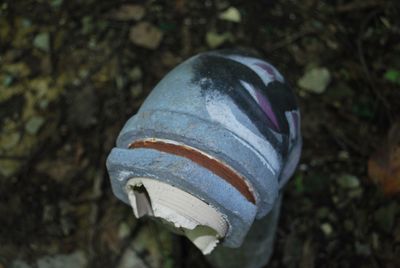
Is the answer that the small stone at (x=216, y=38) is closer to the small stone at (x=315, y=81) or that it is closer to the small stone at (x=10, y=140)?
the small stone at (x=315, y=81)

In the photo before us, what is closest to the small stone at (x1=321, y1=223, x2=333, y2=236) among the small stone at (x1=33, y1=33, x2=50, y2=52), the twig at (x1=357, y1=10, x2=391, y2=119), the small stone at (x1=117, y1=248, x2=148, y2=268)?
the twig at (x1=357, y1=10, x2=391, y2=119)

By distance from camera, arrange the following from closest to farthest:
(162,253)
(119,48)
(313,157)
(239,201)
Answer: (239,201)
(162,253)
(313,157)
(119,48)

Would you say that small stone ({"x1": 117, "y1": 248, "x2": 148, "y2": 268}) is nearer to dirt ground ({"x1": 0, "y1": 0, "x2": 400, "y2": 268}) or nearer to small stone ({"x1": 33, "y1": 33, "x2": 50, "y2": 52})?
dirt ground ({"x1": 0, "y1": 0, "x2": 400, "y2": 268})

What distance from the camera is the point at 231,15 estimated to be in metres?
1.47

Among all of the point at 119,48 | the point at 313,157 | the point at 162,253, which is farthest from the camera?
the point at 119,48

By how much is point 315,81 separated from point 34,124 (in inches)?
29.7

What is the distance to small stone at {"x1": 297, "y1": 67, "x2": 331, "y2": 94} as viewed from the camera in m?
1.40

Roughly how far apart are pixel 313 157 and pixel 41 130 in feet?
2.33

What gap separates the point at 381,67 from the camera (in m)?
1.41

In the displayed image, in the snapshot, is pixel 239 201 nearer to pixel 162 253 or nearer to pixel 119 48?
pixel 162 253

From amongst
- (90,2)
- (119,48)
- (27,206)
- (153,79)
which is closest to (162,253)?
(27,206)

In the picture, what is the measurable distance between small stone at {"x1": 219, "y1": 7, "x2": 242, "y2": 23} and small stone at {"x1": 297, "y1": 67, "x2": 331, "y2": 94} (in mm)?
248

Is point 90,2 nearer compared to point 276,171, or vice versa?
point 276,171

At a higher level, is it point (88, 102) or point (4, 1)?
point (4, 1)
